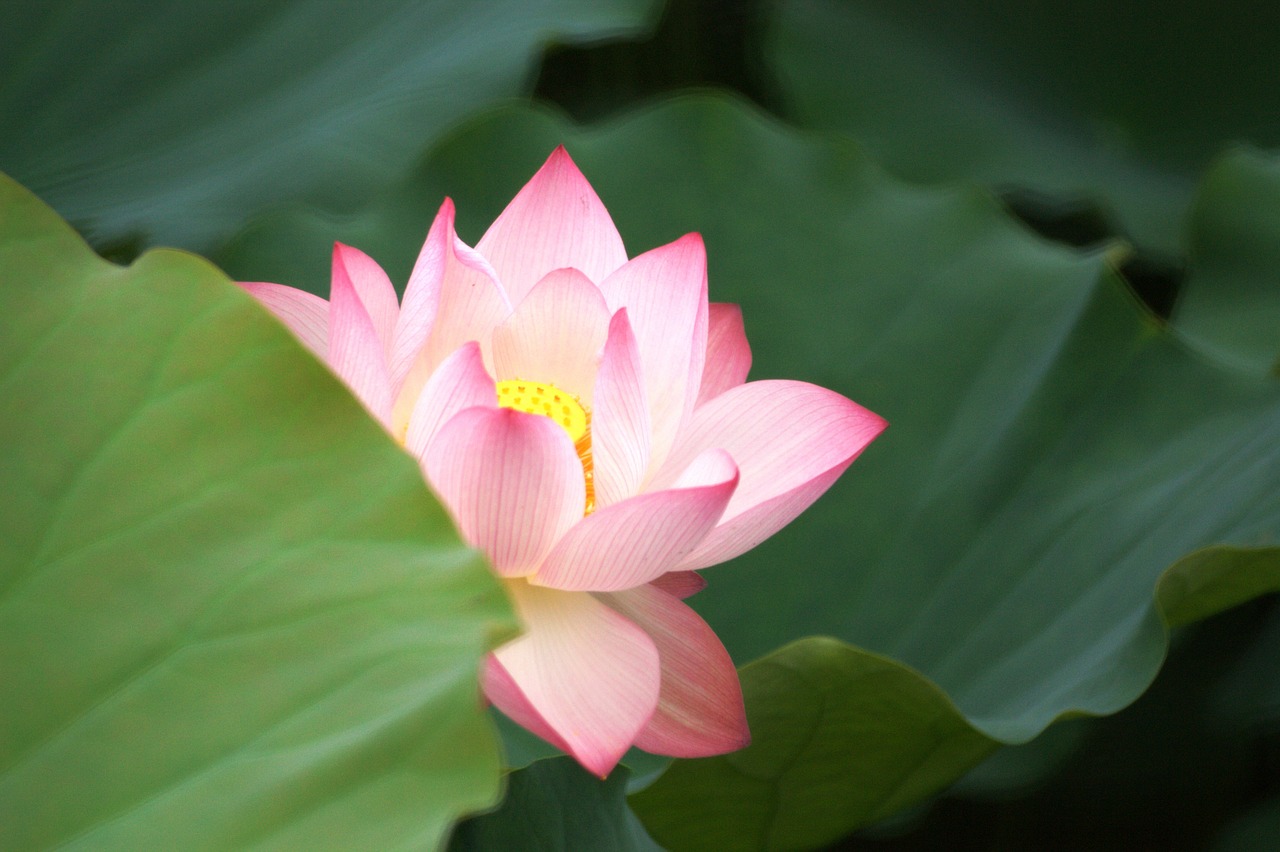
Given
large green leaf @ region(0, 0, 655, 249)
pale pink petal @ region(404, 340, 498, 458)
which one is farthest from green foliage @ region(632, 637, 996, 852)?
large green leaf @ region(0, 0, 655, 249)

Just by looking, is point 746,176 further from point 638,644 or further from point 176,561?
point 176,561

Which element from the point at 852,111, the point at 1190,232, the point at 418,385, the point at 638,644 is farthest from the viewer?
the point at 852,111

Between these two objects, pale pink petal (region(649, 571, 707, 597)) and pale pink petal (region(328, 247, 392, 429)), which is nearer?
pale pink petal (region(328, 247, 392, 429))

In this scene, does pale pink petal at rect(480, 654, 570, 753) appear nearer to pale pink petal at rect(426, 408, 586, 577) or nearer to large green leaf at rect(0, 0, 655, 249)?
pale pink petal at rect(426, 408, 586, 577)

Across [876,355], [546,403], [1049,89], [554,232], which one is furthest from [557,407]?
[1049,89]

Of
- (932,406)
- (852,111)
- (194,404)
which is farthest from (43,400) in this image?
(852,111)

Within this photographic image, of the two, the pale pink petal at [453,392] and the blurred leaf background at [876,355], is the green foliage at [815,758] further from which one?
the pale pink petal at [453,392]

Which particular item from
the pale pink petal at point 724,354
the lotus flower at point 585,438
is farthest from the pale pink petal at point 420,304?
the pale pink petal at point 724,354
